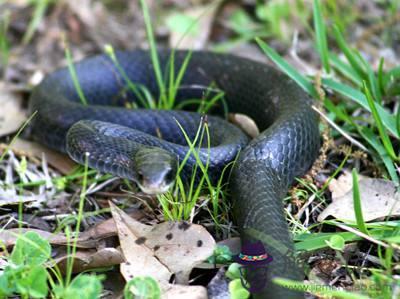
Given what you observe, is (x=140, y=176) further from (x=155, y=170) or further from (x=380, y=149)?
(x=380, y=149)

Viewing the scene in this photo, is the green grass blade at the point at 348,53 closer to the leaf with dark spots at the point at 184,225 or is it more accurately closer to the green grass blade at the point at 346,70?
the green grass blade at the point at 346,70

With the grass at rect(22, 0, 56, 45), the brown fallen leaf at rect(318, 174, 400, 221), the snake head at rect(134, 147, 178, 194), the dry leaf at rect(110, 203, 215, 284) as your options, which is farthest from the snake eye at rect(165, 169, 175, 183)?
the grass at rect(22, 0, 56, 45)

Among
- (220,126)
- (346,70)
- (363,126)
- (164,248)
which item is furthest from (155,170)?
(346,70)

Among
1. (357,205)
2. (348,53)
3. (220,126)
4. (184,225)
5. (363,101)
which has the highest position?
(348,53)

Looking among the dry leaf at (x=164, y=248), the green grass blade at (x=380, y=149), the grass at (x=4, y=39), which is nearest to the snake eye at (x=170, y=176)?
the dry leaf at (x=164, y=248)

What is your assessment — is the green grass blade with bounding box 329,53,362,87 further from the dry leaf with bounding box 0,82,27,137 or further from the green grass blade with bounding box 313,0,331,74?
the dry leaf with bounding box 0,82,27,137
